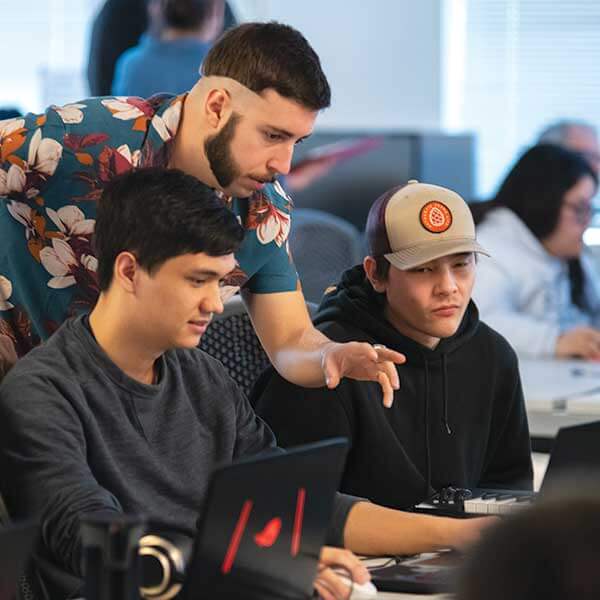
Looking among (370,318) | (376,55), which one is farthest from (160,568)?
(376,55)

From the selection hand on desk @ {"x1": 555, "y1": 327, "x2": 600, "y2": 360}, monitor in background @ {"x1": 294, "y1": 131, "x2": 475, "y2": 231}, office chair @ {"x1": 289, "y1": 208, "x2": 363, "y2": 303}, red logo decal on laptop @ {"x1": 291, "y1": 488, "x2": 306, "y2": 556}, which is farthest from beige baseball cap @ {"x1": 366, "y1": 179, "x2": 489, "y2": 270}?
monitor in background @ {"x1": 294, "y1": 131, "x2": 475, "y2": 231}

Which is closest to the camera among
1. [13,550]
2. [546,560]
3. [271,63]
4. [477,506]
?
[546,560]

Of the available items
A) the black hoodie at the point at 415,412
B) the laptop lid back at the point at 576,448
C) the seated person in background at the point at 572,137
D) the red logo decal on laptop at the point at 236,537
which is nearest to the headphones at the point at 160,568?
the red logo decal on laptop at the point at 236,537

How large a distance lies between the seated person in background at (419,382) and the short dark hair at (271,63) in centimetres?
33

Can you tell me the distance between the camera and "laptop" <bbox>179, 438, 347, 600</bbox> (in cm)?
132

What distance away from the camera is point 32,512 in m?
1.65

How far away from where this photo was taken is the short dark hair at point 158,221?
5.88 ft

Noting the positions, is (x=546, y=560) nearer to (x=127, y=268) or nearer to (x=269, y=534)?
(x=269, y=534)

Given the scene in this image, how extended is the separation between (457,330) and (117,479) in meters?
0.91

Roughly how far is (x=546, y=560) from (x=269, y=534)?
669mm

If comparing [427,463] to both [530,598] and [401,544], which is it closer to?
[401,544]

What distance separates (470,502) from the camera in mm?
2029

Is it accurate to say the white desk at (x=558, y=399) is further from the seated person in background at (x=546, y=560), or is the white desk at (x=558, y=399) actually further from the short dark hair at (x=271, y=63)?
the seated person in background at (x=546, y=560)

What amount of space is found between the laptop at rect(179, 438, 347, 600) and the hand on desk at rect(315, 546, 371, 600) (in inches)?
1.6
